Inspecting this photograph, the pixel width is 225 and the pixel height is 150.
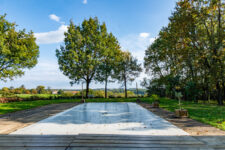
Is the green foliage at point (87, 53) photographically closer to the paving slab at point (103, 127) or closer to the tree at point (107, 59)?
the tree at point (107, 59)

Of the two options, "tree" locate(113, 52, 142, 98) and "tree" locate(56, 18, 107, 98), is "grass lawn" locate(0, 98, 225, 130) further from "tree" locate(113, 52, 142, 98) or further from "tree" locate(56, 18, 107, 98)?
"tree" locate(113, 52, 142, 98)

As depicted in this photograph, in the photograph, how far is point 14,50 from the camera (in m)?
20.2

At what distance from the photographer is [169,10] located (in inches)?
630

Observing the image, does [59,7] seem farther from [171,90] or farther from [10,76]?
[171,90]

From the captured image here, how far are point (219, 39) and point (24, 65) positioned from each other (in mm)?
25796

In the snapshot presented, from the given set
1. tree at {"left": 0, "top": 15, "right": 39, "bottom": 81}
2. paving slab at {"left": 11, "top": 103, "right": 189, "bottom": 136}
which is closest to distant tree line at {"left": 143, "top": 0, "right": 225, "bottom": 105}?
paving slab at {"left": 11, "top": 103, "right": 189, "bottom": 136}

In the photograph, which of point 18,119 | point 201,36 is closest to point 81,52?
point 201,36

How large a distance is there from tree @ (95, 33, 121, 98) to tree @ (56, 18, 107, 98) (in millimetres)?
823

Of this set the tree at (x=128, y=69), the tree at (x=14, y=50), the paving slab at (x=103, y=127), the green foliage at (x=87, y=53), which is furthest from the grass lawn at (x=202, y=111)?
the tree at (x=128, y=69)

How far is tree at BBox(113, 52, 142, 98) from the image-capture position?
29328 millimetres

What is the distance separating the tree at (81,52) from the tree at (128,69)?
240 inches

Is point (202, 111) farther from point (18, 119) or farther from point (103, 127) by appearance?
point (18, 119)

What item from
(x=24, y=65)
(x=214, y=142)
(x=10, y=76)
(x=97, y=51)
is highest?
(x=97, y=51)

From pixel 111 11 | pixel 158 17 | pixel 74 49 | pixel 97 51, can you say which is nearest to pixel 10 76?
pixel 74 49
